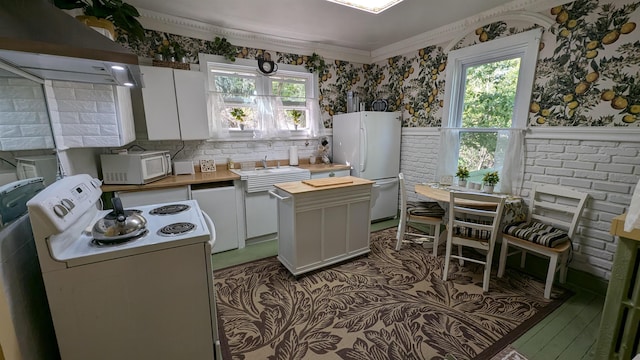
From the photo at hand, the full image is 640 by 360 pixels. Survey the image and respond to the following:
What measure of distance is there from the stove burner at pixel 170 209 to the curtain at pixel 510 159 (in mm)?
3034

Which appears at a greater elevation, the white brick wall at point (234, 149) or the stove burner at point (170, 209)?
the white brick wall at point (234, 149)

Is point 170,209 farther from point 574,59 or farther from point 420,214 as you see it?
point 574,59

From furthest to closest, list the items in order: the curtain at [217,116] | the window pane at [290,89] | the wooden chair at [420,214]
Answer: the window pane at [290,89] → the curtain at [217,116] → the wooden chair at [420,214]

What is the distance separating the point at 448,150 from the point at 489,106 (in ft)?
2.15

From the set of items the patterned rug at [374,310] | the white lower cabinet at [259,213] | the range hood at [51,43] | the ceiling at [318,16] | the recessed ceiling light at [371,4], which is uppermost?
the ceiling at [318,16]

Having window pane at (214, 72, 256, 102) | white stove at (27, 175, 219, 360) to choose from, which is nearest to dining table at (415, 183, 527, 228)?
white stove at (27, 175, 219, 360)

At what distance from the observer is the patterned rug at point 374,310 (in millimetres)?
1737

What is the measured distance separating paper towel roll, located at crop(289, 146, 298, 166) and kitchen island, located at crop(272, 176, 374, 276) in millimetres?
1175

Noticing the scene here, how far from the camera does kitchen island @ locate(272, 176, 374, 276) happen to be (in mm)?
2404

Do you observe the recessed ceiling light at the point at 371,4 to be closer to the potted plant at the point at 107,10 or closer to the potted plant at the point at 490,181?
the potted plant at the point at 107,10

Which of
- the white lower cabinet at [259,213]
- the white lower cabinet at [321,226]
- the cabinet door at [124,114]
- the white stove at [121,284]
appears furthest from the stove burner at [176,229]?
the white lower cabinet at [259,213]

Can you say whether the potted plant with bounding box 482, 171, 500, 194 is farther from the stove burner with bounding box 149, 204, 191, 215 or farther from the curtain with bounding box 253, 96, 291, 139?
the stove burner with bounding box 149, 204, 191, 215

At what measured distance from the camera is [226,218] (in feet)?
9.80

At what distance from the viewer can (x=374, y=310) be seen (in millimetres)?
2088
